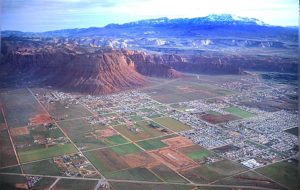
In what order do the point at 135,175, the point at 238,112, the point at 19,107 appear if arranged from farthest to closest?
the point at 19,107, the point at 238,112, the point at 135,175

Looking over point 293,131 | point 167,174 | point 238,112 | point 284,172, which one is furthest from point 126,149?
point 238,112

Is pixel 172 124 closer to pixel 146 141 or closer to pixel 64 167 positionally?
pixel 146 141

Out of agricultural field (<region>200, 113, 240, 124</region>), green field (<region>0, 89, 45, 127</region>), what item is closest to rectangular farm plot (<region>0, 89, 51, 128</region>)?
green field (<region>0, 89, 45, 127</region>)

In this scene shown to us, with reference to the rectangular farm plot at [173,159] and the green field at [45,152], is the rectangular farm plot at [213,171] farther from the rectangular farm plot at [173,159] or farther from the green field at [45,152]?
the green field at [45,152]

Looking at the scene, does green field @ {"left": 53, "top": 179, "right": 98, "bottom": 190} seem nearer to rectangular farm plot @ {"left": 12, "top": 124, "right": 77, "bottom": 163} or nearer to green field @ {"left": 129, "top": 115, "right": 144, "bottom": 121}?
rectangular farm plot @ {"left": 12, "top": 124, "right": 77, "bottom": 163}

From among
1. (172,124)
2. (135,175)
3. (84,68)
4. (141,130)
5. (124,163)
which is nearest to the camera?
(135,175)

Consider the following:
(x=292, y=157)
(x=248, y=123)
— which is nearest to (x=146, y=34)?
(x=248, y=123)
